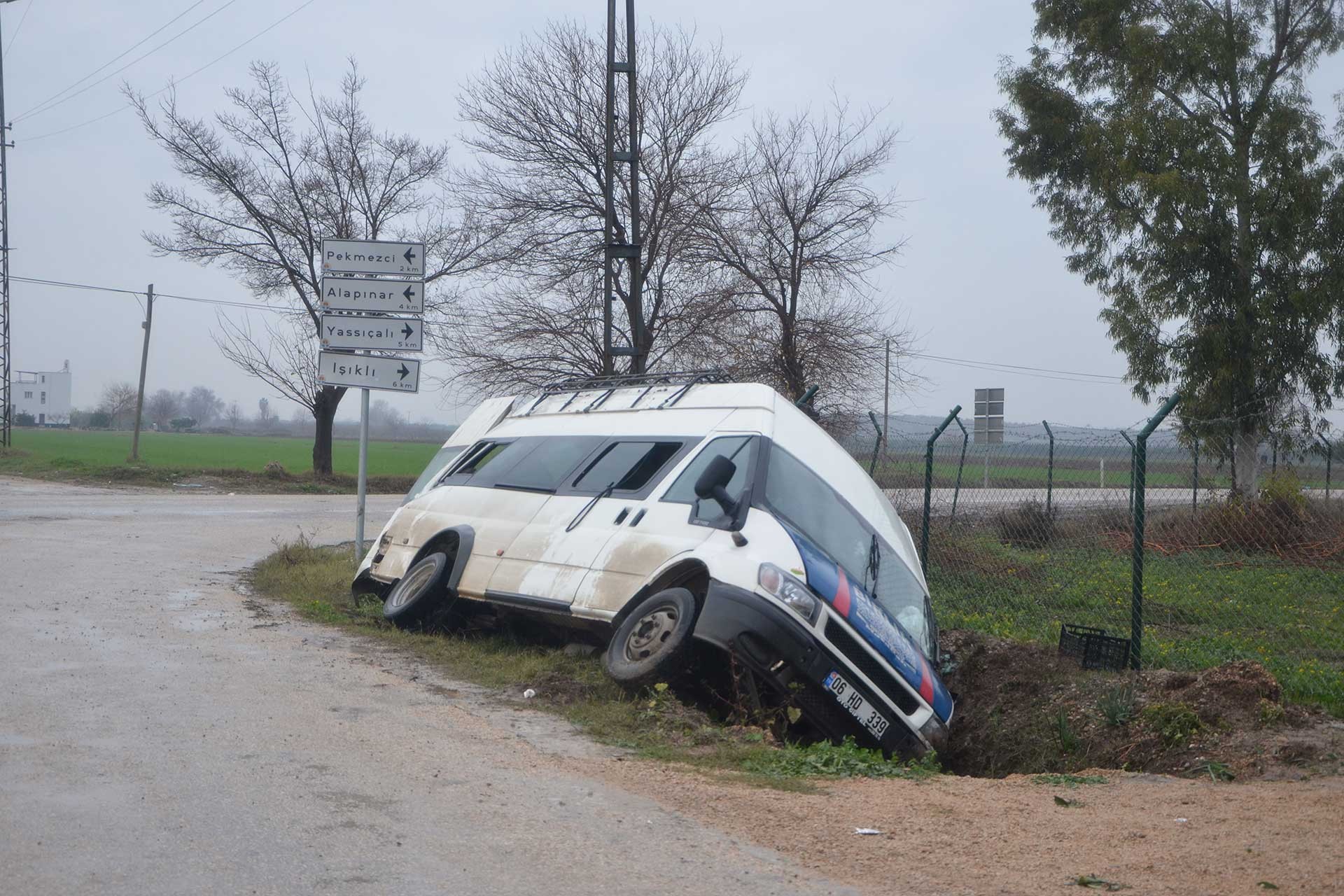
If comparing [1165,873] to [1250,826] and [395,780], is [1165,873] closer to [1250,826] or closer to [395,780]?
[1250,826]

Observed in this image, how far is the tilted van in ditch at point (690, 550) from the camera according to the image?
21.0 feet

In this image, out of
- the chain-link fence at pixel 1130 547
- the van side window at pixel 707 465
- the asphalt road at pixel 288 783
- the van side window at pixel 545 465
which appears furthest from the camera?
the chain-link fence at pixel 1130 547

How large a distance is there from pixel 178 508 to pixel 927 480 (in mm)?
15508

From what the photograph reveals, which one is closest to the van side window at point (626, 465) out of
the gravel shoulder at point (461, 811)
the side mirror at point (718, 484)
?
the side mirror at point (718, 484)

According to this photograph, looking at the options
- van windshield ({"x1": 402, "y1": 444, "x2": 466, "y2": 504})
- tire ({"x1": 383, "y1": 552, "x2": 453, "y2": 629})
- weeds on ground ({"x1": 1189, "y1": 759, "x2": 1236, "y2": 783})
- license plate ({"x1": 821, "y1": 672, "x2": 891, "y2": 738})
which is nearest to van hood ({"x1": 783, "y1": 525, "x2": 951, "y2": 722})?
license plate ({"x1": 821, "y1": 672, "x2": 891, "y2": 738})

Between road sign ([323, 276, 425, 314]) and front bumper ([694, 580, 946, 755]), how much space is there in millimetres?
7153

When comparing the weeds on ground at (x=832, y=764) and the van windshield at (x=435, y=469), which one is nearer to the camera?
the weeds on ground at (x=832, y=764)

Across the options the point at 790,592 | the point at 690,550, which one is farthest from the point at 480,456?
the point at 790,592

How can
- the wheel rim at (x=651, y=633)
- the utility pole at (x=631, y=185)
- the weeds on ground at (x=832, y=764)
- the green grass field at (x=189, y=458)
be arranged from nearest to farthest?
the weeds on ground at (x=832, y=764), the wheel rim at (x=651, y=633), the utility pole at (x=631, y=185), the green grass field at (x=189, y=458)

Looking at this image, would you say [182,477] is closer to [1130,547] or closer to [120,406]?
[1130,547]

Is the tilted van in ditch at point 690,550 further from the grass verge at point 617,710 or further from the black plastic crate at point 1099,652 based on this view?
the black plastic crate at point 1099,652

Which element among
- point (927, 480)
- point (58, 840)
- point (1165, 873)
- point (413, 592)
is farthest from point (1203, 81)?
point (58, 840)

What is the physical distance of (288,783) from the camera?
4949 mm

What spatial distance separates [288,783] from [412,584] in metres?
4.41
